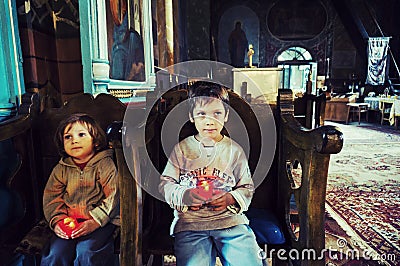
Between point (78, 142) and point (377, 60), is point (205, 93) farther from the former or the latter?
point (377, 60)

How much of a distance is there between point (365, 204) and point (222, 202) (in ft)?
7.31

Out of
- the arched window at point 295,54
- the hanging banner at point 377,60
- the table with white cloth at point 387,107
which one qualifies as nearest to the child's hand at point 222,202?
the table with white cloth at point 387,107

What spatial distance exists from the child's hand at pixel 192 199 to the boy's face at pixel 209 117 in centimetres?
21

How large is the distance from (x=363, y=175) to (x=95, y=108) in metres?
3.36

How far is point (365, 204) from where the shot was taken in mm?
2869

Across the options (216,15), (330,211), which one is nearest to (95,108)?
(330,211)

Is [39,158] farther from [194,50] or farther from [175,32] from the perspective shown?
[194,50]

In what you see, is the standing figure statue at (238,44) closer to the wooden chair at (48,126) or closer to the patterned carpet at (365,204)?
the patterned carpet at (365,204)

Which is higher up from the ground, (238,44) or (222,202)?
(238,44)

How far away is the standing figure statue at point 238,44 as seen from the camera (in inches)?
512

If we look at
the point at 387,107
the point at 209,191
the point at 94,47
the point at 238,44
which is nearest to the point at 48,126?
the point at 94,47

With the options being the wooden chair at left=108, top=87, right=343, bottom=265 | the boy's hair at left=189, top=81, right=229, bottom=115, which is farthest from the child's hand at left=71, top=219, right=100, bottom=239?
the boy's hair at left=189, top=81, right=229, bottom=115

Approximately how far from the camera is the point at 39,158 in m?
1.46

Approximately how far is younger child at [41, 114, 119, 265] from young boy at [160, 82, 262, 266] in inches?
8.9
